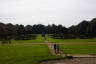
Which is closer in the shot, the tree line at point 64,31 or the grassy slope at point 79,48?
the grassy slope at point 79,48

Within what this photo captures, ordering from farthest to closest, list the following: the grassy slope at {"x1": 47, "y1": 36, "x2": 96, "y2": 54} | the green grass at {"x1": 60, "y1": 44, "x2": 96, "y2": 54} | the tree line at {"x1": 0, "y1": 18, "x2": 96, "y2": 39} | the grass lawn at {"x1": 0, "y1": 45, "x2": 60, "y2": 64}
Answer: the tree line at {"x1": 0, "y1": 18, "x2": 96, "y2": 39} → the grassy slope at {"x1": 47, "y1": 36, "x2": 96, "y2": 54} → the green grass at {"x1": 60, "y1": 44, "x2": 96, "y2": 54} → the grass lawn at {"x1": 0, "y1": 45, "x2": 60, "y2": 64}

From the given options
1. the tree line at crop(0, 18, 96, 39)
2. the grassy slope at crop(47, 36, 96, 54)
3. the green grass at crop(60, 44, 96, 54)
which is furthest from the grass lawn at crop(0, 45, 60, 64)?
the tree line at crop(0, 18, 96, 39)

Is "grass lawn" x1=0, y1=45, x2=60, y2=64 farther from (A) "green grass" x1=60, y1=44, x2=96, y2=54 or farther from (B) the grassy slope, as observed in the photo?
(B) the grassy slope

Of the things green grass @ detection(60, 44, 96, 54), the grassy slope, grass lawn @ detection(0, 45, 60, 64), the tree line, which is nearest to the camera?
grass lawn @ detection(0, 45, 60, 64)

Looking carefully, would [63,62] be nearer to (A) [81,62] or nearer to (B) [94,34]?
(A) [81,62]

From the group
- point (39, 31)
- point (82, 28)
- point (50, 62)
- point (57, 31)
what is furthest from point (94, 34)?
point (50, 62)

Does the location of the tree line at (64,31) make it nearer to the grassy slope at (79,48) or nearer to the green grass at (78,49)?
the grassy slope at (79,48)

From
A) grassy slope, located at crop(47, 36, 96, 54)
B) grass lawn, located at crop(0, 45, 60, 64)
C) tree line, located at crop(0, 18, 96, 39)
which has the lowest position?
grass lawn, located at crop(0, 45, 60, 64)

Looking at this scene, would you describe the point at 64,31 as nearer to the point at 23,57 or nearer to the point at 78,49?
the point at 78,49

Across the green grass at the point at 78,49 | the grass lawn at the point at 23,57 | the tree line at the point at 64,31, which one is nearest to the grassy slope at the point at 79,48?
the green grass at the point at 78,49

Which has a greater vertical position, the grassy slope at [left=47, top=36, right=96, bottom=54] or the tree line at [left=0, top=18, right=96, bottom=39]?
the tree line at [left=0, top=18, right=96, bottom=39]

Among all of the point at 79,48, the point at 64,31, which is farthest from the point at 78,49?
the point at 64,31

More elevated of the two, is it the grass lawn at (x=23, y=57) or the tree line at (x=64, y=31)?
the tree line at (x=64, y=31)

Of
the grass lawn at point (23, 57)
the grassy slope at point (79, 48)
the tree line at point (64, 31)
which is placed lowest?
the grass lawn at point (23, 57)
